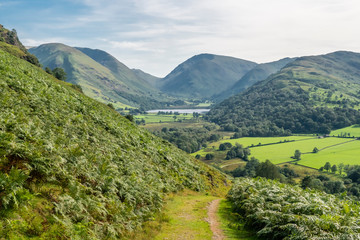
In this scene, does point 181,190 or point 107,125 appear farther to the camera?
point 107,125

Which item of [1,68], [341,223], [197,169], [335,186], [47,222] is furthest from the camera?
[335,186]

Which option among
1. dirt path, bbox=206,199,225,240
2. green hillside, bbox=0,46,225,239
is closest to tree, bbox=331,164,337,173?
dirt path, bbox=206,199,225,240

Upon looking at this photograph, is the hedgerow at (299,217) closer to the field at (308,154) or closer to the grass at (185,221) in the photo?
the grass at (185,221)

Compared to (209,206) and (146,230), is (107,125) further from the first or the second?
(146,230)

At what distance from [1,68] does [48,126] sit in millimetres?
13030

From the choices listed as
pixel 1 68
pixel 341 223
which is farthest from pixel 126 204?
pixel 1 68

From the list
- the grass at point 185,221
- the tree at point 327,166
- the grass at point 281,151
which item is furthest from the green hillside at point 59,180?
the grass at point 281,151

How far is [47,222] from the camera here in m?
10.1

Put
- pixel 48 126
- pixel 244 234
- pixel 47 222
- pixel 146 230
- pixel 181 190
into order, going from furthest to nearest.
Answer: pixel 181 190, pixel 48 126, pixel 244 234, pixel 146 230, pixel 47 222

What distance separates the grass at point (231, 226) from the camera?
15.3 m

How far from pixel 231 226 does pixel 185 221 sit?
3.23 meters

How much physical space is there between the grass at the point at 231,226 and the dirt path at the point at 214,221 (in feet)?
1.07

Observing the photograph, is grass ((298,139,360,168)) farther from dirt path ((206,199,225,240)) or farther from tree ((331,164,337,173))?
dirt path ((206,199,225,240))

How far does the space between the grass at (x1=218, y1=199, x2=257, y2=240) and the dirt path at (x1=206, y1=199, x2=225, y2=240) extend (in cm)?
33
